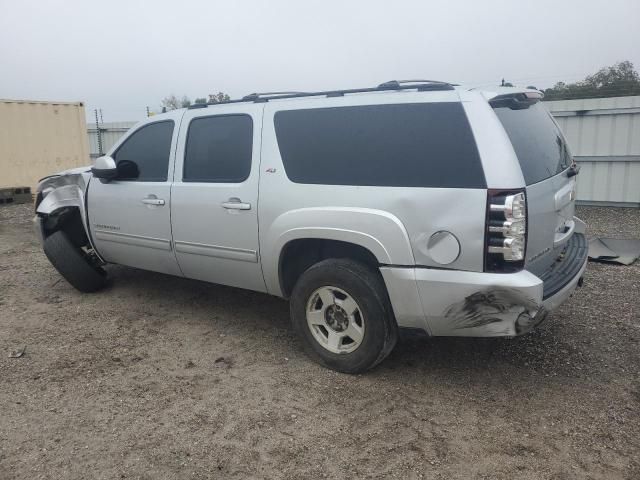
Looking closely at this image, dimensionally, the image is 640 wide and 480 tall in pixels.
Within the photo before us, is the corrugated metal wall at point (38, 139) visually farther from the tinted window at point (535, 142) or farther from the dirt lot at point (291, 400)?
the tinted window at point (535, 142)

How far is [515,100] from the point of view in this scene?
336 cm

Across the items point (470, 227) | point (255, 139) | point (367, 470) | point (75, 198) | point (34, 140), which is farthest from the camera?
point (34, 140)

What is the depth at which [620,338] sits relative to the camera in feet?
13.8

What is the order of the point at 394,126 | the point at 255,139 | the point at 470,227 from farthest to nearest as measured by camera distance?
the point at 255,139
the point at 394,126
the point at 470,227

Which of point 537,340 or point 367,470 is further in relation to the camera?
point 537,340

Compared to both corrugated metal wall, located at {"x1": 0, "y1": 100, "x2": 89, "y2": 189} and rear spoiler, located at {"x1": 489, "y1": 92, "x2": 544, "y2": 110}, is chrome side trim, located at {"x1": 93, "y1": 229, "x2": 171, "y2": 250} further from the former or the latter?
corrugated metal wall, located at {"x1": 0, "y1": 100, "x2": 89, "y2": 189}

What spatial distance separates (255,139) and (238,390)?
182cm

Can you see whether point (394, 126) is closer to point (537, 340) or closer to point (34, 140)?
point (537, 340)

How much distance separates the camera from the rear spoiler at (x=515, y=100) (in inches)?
128

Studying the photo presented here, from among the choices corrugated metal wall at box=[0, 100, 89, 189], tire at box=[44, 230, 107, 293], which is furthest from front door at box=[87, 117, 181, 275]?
corrugated metal wall at box=[0, 100, 89, 189]

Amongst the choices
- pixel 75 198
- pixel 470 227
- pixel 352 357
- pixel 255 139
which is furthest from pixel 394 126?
pixel 75 198

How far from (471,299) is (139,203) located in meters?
3.05

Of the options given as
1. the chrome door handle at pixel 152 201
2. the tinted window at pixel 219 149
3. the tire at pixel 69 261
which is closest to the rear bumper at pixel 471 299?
the tinted window at pixel 219 149

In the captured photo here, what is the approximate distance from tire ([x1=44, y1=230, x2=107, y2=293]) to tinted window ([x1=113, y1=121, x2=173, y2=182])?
3.62 feet
